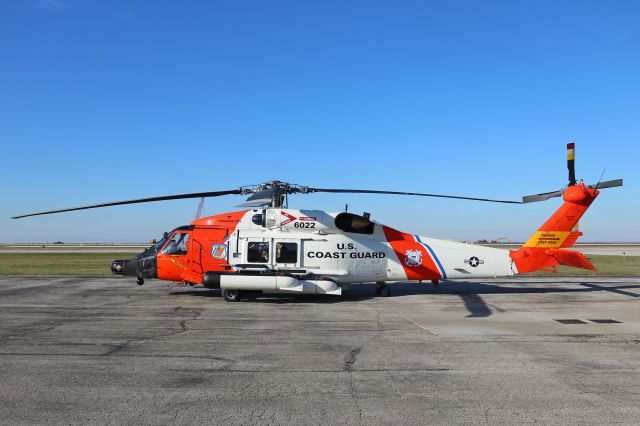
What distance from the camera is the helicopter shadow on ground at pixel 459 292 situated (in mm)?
15781

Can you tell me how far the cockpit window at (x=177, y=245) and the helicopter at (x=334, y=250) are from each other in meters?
0.04

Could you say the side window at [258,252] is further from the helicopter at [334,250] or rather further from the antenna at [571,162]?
the antenna at [571,162]

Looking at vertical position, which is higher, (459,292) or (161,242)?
(161,242)

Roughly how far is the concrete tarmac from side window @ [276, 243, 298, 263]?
5.89 feet

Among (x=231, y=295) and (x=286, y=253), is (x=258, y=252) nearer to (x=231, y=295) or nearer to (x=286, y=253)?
(x=286, y=253)


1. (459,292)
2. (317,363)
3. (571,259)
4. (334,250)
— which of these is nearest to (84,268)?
(334,250)

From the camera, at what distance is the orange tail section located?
16.6m

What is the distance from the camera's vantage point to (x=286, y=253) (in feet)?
53.9

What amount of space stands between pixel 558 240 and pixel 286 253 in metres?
9.82

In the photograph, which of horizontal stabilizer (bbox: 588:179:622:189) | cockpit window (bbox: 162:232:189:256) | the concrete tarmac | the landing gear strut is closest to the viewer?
the concrete tarmac

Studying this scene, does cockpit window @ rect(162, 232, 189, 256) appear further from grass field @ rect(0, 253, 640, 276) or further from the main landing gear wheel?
grass field @ rect(0, 253, 640, 276)

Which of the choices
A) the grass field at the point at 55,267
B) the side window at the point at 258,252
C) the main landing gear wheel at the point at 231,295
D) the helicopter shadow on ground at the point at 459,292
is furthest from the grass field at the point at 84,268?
the side window at the point at 258,252

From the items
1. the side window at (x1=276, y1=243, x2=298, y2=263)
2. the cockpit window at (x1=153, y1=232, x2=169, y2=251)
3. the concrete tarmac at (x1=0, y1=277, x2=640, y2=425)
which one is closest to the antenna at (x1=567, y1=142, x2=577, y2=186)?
the concrete tarmac at (x1=0, y1=277, x2=640, y2=425)

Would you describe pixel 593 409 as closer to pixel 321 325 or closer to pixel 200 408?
pixel 200 408
